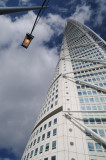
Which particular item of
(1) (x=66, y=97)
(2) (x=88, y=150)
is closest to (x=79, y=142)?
(2) (x=88, y=150)

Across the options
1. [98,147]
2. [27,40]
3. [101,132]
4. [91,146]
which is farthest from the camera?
[101,132]

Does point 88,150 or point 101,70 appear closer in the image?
point 88,150

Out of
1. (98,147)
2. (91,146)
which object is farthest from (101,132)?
(91,146)

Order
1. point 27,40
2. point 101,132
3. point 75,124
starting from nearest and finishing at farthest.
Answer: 1. point 27,40
2. point 101,132
3. point 75,124

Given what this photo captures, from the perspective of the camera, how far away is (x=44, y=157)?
18.1 meters

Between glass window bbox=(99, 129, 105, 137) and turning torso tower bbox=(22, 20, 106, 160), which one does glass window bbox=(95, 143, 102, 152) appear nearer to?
turning torso tower bbox=(22, 20, 106, 160)

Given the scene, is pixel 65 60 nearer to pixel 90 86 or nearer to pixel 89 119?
pixel 90 86

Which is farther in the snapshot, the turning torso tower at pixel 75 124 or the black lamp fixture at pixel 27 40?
the turning torso tower at pixel 75 124

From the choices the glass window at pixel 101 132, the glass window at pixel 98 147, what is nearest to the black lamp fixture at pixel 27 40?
the glass window at pixel 98 147

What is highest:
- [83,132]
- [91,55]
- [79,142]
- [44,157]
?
[91,55]

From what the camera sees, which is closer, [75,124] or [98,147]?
[98,147]

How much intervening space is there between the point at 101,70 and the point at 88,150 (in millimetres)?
23079

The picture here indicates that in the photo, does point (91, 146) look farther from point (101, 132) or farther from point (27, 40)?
point (27, 40)

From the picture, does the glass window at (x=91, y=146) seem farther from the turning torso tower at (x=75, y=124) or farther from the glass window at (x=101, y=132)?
the glass window at (x=101, y=132)
